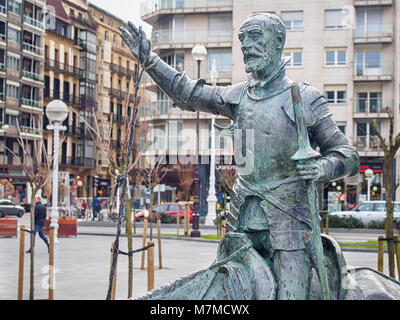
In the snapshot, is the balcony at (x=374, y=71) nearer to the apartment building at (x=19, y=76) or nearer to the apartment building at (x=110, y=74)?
the apartment building at (x=19, y=76)

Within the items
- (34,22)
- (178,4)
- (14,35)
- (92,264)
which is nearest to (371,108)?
(178,4)

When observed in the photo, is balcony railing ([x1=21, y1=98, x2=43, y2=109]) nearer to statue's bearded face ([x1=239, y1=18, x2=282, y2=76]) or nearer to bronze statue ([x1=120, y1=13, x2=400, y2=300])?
bronze statue ([x1=120, y1=13, x2=400, y2=300])

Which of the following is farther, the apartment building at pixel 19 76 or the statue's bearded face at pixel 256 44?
the apartment building at pixel 19 76

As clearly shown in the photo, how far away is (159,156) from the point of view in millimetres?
43656

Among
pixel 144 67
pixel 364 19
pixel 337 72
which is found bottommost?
pixel 144 67

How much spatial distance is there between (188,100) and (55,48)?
6204cm

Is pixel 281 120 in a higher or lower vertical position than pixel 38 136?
lower

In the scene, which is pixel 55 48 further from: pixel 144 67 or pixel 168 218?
pixel 144 67

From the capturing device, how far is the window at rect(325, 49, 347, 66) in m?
41.8

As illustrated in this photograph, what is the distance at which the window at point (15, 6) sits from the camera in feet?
185

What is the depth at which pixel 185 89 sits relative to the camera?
15.5 ft

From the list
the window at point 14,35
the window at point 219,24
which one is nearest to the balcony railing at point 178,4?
the window at point 219,24

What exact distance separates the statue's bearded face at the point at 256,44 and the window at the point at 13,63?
53877 millimetres
